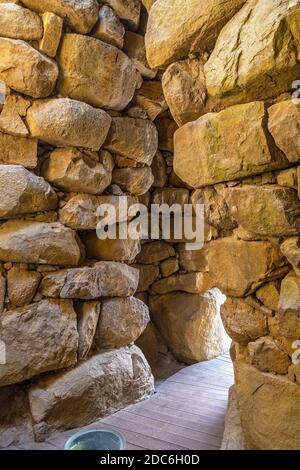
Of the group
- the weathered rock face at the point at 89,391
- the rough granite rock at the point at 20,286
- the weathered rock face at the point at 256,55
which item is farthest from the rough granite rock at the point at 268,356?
the rough granite rock at the point at 20,286

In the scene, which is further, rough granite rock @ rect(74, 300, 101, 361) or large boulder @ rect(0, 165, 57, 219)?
rough granite rock @ rect(74, 300, 101, 361)

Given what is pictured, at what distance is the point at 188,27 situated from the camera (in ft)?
4.31

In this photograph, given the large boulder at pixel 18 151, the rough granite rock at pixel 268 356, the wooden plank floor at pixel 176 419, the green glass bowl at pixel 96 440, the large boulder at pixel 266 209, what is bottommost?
the wooden plank floor at pixel 176 419

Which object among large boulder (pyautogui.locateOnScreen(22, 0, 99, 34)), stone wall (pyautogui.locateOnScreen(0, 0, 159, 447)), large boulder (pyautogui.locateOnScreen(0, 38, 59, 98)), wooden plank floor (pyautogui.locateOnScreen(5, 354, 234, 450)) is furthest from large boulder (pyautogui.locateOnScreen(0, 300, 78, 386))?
large boulder (pyautogui.locateOnScreen(22, 0, 99, 34))

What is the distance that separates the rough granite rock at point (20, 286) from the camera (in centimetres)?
188

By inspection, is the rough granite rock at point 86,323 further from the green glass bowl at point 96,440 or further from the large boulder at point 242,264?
the large boulder at point 242,264

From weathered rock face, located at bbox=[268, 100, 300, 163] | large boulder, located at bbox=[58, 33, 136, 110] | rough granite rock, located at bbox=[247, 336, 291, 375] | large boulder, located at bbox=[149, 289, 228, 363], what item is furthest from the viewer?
large boulder, located at bbox=[149, 289, 228, 363]

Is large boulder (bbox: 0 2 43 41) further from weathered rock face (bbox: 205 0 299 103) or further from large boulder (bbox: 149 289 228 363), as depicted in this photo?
large boulder (bbox: 149 289 228 363)

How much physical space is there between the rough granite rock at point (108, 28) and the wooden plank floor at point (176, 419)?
2.17 meters

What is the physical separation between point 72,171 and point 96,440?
1.35m

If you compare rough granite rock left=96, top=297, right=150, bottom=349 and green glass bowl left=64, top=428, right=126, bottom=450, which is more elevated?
rough granite rock left=96, top=297, right=150, bottom=349

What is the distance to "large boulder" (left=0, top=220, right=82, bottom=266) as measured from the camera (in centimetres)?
186

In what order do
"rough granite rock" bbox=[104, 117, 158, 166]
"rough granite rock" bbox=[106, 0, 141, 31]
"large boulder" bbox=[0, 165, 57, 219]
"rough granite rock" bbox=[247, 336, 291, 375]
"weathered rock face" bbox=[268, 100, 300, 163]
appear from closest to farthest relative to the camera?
"weathered rock face" bbox=[268, 100, 300, 163]
"rough granite rock" bbox=[247, 336, 291, 375]
"large boulder" bbox=[0, 165, 57, 219]
"rough granite rock" bbox=[106, 0, 141, 31]
"rough granite rock" bbox=[104, 117, 158, 166]

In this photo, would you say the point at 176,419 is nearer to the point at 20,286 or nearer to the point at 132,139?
the point at 20,286
